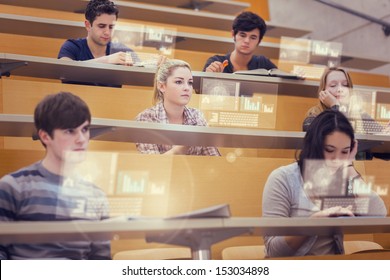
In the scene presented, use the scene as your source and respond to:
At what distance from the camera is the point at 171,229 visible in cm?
96

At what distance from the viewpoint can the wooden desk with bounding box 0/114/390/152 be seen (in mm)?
1366

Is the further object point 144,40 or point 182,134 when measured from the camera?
point 144,40

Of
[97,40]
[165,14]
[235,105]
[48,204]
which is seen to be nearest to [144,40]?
[97,40]

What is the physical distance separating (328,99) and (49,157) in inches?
35.1

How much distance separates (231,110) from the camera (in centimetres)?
157

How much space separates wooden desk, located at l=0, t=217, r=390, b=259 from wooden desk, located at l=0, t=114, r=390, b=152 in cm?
38

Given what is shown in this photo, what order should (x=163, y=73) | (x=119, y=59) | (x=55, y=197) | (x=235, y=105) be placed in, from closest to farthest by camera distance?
(x=55, y=197) < (x=235, y=105) < (x=163, y=73) < (x=119, y=59)

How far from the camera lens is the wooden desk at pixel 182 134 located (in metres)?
1.37

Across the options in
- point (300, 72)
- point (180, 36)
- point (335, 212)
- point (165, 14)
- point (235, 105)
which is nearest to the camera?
point (335, 212)

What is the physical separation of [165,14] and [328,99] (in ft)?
3.79

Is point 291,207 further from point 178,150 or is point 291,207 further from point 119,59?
point 119,59

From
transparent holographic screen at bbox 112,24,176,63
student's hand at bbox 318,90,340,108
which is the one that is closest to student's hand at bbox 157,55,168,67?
transparent holographic screen at bbox 112,24,176,63

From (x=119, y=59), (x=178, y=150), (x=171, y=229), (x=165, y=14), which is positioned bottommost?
(x=171, y=229)
